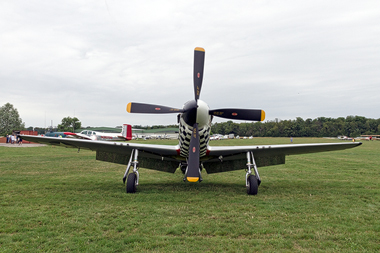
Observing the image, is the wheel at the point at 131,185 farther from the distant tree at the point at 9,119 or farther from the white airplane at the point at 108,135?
the distant tree at the point at 9,119

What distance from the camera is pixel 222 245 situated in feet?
11.3

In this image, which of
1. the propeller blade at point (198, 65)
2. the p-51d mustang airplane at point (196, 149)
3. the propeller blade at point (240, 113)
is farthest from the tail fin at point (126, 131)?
the propeller blade at point (240, 113)

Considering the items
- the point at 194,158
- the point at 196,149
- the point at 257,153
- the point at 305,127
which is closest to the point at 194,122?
the point at 196,149

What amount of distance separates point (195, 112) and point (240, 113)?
1385 mm

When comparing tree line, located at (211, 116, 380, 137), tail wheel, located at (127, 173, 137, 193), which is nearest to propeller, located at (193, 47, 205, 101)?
tail wheel, located at (127, 173, 137, 193)

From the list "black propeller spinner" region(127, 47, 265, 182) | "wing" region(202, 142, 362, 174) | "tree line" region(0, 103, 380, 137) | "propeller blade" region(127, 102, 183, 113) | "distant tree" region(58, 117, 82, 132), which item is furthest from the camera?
"tree line" region(0, 103, 380, 137)

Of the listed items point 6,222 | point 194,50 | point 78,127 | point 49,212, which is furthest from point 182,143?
point 78,127

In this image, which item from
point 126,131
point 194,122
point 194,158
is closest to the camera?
point 194,158

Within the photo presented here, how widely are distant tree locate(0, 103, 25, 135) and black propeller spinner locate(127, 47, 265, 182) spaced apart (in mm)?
108112

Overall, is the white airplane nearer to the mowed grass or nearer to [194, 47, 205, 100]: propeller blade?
the mowed grass

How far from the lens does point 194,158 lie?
6.46 metres

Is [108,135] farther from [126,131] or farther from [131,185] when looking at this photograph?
[131,185]

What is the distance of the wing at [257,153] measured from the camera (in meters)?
7.43

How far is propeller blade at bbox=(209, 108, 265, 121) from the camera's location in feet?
22.5
